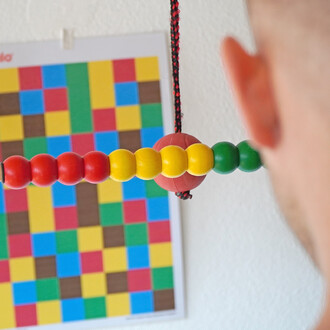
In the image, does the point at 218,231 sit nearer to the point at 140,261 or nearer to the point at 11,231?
the point at 140,261

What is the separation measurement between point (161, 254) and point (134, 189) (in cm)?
17

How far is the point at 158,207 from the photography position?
3.57ft

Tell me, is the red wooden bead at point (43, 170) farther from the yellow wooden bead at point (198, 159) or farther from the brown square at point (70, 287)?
the brown square at point (70, 287)

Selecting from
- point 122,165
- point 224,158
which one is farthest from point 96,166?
point 224,158

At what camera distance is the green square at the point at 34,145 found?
3.45 feet

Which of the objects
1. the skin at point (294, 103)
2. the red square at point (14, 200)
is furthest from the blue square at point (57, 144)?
the skin at point (294, 103)

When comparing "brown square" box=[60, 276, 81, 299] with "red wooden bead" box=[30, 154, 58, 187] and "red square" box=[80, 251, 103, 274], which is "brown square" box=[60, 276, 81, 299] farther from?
"red wooden bead" box=[30, 154, 58, 187]

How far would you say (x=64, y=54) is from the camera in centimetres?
104

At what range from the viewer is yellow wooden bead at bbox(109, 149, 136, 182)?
1.84 feet

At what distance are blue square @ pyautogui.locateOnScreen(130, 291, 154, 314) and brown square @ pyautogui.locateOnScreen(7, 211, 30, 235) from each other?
30 cm

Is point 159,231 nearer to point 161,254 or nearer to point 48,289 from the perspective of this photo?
point 161,254

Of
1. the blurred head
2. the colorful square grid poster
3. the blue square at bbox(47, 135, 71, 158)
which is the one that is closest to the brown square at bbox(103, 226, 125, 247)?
the colorful square grid poster

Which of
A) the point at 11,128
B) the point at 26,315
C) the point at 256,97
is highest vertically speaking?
the point at 11,128

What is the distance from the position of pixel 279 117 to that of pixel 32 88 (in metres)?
0.87
